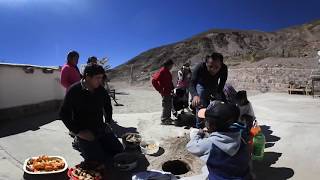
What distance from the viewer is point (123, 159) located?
16.8 ft

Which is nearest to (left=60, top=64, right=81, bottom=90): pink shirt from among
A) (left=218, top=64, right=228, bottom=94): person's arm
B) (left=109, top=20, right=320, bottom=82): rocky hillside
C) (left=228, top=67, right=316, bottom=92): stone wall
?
(left=218, top=64, right=228, bottom=94): person's arm

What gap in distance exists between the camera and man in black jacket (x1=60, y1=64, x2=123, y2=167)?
4652 mm

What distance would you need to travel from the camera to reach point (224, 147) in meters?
3.14

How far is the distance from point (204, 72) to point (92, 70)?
230 centimetres

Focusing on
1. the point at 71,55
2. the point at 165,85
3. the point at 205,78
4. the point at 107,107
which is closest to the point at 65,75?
the point at 71,55

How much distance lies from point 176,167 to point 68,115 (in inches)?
69.9

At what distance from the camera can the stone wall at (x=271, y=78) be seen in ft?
59.2

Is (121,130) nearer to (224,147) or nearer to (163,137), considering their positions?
(163,137)

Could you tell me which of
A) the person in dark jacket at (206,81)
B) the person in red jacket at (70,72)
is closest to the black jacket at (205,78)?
the person in dark jacket at (206,81)

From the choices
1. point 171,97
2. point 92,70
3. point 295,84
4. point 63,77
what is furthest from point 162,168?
point 295,84

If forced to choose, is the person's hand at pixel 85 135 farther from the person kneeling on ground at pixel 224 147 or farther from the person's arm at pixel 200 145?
the person kneeling on ground at pixel 224 147

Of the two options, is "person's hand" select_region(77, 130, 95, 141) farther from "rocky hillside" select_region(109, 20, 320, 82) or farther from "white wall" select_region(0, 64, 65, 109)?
"rocky hillside" select_region(109, 20, 320, 82)

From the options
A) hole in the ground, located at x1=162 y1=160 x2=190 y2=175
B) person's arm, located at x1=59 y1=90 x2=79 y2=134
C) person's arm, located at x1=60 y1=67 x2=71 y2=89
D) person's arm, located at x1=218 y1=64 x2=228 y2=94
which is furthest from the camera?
person's arm, located at x1=60 y1=67 x2=71 y2=89

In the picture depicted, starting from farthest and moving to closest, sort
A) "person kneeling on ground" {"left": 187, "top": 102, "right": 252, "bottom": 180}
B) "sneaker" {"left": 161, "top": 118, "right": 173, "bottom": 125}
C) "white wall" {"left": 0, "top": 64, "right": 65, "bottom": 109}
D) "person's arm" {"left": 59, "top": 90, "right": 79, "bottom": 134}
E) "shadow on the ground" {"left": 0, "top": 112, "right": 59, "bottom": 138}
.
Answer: "white wall" {"left": 0, "top": 64, "right": 65, "bottom": 109}
"sneaker" {"left": 161, "top": 118, "right": 173, "bottom": 125}
"shadow on the ground" {"left": 0, "top": 112, "right": 59, "bottom": 138}
"person's arm" {"left": 59, "top": 90, "right": 79, "bottom": 134}
"person kneeling on ground" {"left": 187, "top": 102, "right": 252, "bottom": 180}
